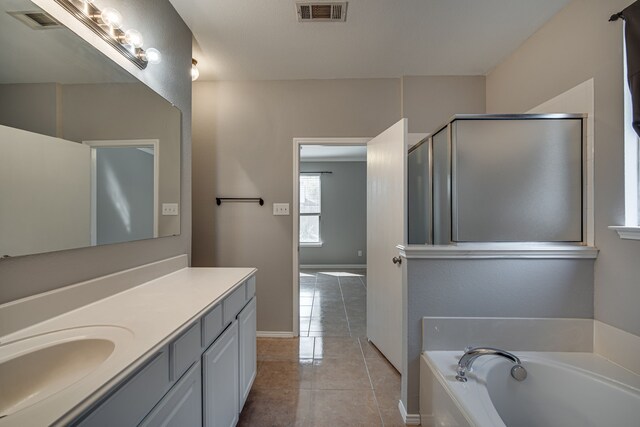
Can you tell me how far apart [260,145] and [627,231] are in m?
2.54

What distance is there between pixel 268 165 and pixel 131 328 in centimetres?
191

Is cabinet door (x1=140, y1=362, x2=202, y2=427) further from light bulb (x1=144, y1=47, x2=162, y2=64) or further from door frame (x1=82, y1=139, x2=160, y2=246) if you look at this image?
light bulb (x1=144, y1=47, x2=162, y2=64)

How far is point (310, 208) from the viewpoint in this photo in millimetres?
5863

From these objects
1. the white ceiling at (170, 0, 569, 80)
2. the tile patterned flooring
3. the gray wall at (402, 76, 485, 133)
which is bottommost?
the tile patterned flooring

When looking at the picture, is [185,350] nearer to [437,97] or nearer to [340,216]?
[437,97]

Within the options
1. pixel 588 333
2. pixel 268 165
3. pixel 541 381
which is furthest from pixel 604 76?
pixel 268 165

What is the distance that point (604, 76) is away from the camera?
4.58 ft

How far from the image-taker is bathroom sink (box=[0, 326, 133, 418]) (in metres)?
0.71

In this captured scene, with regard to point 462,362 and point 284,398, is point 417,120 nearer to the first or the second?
point 462,362

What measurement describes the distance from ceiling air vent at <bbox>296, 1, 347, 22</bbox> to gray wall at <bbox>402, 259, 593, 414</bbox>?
1637 millimetres

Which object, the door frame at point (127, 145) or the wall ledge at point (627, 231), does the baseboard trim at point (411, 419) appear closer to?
the wall ledge at point (627, 231)

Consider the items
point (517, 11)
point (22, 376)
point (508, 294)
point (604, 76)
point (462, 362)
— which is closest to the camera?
point (22, 376)

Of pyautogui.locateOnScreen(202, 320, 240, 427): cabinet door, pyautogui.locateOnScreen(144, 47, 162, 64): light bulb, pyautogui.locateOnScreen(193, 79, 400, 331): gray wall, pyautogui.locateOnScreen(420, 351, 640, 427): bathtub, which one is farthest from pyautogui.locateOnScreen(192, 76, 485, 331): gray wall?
pyautogui.locateOnScreen(420, 351, 640, 427): bathtub

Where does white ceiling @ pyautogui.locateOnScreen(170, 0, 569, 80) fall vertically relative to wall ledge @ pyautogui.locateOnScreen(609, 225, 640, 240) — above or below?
above
